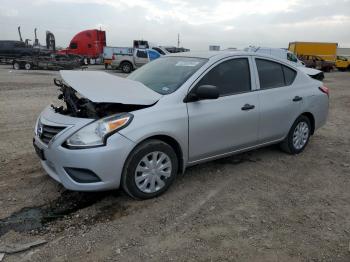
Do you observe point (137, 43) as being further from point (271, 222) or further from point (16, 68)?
point (271, 222)


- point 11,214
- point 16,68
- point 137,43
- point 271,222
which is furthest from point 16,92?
point 137,43

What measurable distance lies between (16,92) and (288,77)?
1023 cm

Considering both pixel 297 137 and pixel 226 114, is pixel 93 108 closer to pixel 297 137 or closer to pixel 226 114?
pixel 226 114

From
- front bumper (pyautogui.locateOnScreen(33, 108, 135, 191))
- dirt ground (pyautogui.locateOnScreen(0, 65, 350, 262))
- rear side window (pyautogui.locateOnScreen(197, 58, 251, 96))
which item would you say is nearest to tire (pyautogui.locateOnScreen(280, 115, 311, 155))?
dirt ground (pyautogui.locateOnScreen(0, 65, 350, 262))

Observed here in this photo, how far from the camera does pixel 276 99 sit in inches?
198

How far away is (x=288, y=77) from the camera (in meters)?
5.41

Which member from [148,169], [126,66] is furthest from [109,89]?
[126,66]

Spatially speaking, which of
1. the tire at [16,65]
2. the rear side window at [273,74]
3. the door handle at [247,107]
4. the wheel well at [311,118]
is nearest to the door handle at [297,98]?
the rear side window at [273,74]

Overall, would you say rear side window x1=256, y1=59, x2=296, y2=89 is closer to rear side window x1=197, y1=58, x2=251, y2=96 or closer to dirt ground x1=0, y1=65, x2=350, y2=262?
rear side window x1=197, y1=58, x2=251, y2=96

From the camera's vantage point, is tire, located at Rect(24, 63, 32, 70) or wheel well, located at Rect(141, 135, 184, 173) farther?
tire, located at Rect(24, 63, 32, 70)

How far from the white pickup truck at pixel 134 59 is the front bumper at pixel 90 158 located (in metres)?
21.9

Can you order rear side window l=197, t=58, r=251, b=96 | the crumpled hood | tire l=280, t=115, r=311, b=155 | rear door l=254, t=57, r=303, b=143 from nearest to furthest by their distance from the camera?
the crumpled hood < rear side window l=197, t=58, r=251, b=96 < rear door l=254, t=57, r=303, b=143 < tire l=280, t=115, r=311, b=155

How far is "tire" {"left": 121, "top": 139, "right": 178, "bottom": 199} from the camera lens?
367cm

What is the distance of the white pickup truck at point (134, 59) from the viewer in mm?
25047
